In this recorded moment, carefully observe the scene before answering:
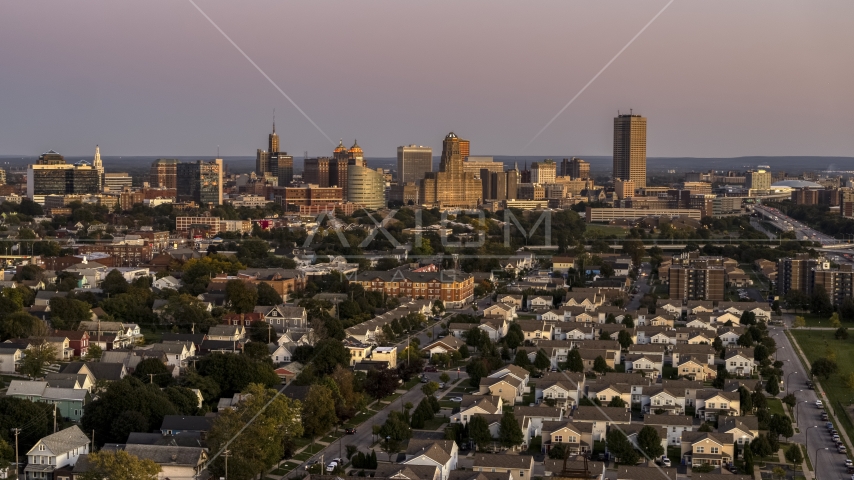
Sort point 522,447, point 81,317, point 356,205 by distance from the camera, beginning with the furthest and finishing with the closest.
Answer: point 356,205 < point 81,317 < point 522,447

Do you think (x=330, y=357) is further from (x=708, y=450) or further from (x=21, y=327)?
(x=708, y=450)

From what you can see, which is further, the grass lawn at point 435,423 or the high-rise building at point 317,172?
the high-rise building at point 317,172

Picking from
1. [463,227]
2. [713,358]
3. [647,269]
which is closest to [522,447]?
[713,358]

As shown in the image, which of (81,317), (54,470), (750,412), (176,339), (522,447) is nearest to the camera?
(54,470)

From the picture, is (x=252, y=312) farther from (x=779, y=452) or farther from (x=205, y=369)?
(x=779, y=452)

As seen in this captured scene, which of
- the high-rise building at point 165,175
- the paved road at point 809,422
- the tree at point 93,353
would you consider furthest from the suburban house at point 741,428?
the high-rise building at point 165,175

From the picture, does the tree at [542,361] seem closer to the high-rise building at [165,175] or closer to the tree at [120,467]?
the tree at [120,467]
